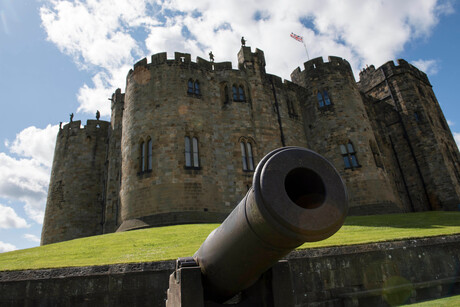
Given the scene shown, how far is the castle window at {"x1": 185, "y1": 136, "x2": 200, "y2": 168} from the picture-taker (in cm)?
1636

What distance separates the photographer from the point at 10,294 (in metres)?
5.89

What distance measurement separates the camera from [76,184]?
22422 mm

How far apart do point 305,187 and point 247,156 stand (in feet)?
52.1

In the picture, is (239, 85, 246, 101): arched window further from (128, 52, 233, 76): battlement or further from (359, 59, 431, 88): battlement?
(359, 59, 431, 88): battlement

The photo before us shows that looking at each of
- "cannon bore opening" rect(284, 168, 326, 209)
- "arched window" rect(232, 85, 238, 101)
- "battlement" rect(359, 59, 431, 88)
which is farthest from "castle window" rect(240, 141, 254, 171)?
"battlement" rect(359, 59, 431, 88)

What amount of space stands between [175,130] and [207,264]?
14.2 meters

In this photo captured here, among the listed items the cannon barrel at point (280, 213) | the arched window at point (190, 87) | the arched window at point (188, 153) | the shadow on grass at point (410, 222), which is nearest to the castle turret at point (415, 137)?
the shadow on grass at point (410, 222)

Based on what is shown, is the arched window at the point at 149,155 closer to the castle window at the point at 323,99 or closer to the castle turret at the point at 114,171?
the castle turret at the point at 114,171

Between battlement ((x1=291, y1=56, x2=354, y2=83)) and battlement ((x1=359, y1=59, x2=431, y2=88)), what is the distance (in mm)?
6023

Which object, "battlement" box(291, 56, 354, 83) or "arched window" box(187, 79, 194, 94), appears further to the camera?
"battlement" box(291, 56, 354, 83)

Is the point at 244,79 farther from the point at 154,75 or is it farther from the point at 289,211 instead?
the point at 289,211

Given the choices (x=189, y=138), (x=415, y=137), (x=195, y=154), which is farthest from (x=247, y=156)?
(x=415, y=137)

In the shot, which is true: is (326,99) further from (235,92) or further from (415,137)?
(415,137)

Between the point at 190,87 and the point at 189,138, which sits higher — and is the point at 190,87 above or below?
above
